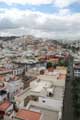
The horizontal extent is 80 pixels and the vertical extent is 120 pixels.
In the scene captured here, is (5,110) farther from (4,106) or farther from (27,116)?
(27,116)

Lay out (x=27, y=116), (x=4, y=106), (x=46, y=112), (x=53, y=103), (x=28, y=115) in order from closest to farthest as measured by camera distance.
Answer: (x=27, y=116), (x=28, y=115), (x=46, y=112), (x=4, y=106), (x=53, y=103)

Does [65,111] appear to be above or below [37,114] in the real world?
below

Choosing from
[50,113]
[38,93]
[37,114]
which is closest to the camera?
[37,114]

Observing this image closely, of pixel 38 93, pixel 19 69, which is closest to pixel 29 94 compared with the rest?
pixel 38 93

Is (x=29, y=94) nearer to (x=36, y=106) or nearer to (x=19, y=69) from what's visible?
(x=36, y=106)

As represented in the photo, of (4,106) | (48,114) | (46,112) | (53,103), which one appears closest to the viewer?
(48,114)

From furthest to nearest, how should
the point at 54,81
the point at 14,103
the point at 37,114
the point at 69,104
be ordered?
the point at 54,81 → the point at 69,104 → the point at 14,103 → the point at 37,114

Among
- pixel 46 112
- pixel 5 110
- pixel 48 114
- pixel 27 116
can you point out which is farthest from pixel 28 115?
pixel 5 110

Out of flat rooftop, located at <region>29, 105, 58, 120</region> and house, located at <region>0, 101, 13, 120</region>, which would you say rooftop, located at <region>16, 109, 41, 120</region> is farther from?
house, located at <region>0, 101, 13, 120</region>

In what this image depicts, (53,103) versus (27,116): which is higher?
(27,116)

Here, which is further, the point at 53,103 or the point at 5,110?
the point at 53,103

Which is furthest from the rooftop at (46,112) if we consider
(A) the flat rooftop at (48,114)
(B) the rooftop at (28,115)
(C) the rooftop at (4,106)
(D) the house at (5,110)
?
(C) the rooftop at (4,106)
